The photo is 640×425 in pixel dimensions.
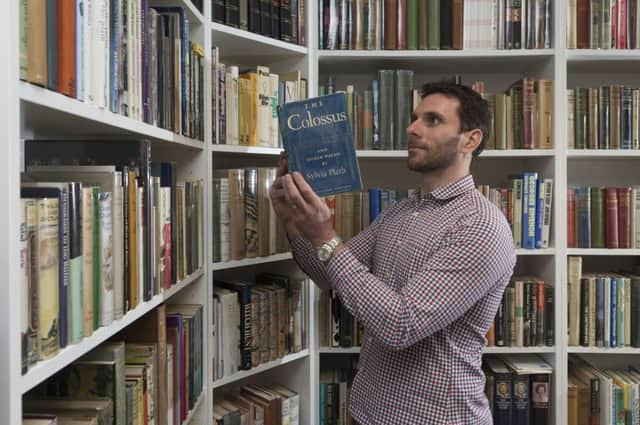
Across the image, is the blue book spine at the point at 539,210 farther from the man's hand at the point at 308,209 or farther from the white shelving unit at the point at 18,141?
the white shelving unit at the point at 18,141

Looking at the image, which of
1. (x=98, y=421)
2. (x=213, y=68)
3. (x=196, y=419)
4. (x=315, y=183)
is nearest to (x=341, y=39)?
(x=213, y=68)

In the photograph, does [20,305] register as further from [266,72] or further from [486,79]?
[486,79]

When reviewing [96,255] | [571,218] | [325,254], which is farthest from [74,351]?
[571,218]

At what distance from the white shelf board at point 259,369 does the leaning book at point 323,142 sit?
2.35ft

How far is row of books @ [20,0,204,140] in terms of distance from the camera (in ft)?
2.76

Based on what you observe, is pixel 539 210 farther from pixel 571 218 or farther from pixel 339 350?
pixel 339 350

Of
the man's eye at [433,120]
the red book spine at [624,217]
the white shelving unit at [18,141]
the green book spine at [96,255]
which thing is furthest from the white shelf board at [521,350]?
the green book spine at [96,255]

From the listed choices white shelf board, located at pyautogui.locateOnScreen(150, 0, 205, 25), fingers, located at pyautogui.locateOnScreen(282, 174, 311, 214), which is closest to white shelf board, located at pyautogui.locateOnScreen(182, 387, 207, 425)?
fingers, located at pyautogui.locateOnScreen(282, 174, 311, 214)

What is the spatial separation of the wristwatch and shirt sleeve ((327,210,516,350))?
0.06ft

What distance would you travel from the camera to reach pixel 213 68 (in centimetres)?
182

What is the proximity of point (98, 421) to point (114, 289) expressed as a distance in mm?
217

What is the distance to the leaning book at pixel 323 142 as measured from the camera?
1510 millimetres

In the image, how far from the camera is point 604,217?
7.22 ft

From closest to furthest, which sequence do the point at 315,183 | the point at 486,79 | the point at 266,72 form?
1. the point at 315,183
2. the point at 266,72
3. the point at 486,79
